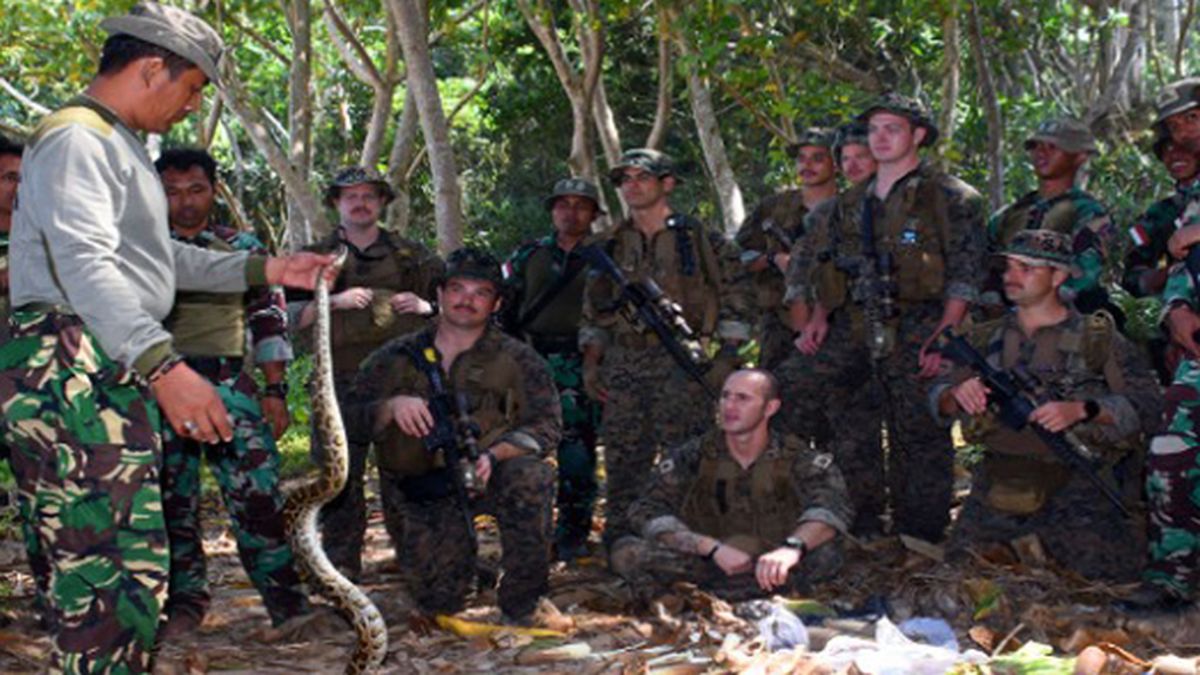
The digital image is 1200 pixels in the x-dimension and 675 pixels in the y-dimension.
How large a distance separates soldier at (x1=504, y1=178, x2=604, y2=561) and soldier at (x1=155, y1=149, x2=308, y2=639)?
1924 millimetres

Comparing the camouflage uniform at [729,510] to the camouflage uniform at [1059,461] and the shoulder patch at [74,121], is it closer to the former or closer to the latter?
the camouflage uniform at [1059,461]

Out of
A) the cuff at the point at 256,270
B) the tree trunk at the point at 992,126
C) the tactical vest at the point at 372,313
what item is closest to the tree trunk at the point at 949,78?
the tree trunk at the point at 992,126

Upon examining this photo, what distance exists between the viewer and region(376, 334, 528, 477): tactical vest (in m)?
6.63

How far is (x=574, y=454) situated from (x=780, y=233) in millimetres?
1760

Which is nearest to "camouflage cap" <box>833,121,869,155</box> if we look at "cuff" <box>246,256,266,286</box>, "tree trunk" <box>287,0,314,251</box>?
"cuff" <box>246,256,266,286</box>

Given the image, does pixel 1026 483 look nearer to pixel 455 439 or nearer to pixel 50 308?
pixel 455 439

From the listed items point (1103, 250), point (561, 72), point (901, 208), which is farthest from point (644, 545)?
point (561, 72)

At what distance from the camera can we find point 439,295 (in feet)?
22.6

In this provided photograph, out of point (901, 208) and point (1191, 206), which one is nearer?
point (1191, 206)

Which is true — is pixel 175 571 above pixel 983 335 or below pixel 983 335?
below

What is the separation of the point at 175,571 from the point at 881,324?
3545 millimetres

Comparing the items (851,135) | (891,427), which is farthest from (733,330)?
(851,135)

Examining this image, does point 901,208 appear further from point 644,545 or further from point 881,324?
point 644,545

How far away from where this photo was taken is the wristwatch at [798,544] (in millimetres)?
5898
